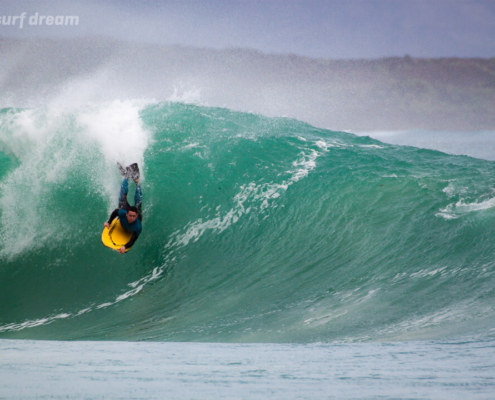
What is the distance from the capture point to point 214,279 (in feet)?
10.7

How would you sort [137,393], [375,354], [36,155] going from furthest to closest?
[36,155] → [375,354] → [137,393]

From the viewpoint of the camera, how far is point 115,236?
2.94 meters

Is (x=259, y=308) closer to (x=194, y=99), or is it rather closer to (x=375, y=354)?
(x=375, y=354)

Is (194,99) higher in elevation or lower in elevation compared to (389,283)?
higher

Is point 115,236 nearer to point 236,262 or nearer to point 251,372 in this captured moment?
point 236,262

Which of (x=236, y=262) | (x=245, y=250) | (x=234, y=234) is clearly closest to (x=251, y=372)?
(x=236, y=262)

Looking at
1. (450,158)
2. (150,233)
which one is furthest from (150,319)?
(450,158)

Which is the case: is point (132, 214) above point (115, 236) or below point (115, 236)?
above

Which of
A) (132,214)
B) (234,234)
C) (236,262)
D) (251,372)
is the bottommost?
(251,372)

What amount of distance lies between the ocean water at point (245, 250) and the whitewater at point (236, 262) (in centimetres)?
2

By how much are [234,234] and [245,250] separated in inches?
11.2

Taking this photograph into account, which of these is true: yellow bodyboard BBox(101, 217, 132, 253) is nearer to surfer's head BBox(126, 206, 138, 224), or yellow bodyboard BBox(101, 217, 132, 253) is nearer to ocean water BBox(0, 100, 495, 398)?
surfer's head BBox(126, 206, 138, 224)

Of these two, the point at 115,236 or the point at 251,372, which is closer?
the point at 251,372

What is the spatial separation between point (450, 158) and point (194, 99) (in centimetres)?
412
